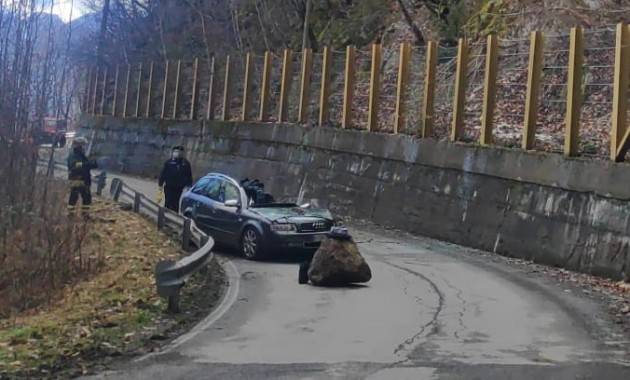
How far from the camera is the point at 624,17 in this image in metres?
22.9

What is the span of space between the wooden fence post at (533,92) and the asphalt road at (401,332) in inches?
137

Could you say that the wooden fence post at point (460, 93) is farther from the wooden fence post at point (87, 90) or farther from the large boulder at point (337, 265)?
the wooden fence post at point (87, 90)

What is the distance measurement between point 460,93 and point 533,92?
2.79 meters

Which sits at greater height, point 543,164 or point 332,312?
point 543,164

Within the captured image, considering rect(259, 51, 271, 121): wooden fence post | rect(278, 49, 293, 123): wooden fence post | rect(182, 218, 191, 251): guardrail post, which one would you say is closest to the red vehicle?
rect(182, 218, 191, 251): guardrail post

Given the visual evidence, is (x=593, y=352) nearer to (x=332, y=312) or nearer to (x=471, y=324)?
(x=471, y=324)

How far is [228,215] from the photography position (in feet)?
58.0

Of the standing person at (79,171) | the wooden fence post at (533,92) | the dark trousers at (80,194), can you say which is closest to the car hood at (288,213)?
the dark trousers at (80,194)

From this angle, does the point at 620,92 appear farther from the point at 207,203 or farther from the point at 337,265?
the point at 207,203

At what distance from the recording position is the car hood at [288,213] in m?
16.8

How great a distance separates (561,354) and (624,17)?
1601 centimetres

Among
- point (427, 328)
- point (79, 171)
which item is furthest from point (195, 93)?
point (427, 328)

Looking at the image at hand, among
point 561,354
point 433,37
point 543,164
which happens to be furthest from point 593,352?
point 433,37

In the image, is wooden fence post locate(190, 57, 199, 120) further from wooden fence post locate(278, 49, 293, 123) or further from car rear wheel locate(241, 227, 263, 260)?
car rear wheel locate(241, 227, 263, 260)
